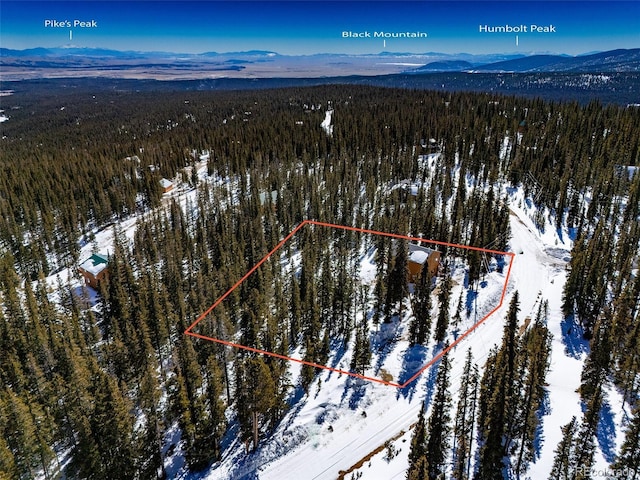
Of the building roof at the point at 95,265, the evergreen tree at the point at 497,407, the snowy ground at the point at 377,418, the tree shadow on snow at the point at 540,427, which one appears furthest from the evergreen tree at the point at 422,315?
the building roof at the point at 95,265

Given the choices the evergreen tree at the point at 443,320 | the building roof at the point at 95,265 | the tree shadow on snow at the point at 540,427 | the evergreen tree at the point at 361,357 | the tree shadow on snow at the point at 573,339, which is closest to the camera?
the tree shadow on snow at the point at 540,427

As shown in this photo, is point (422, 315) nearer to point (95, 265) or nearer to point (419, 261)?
point (419, 261)

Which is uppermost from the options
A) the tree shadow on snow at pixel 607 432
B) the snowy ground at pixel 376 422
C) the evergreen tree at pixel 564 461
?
the evergreen tree at pixel 564 461

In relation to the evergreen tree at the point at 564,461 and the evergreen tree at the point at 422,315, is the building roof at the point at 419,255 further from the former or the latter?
the evergreen tree at the point at 564,461

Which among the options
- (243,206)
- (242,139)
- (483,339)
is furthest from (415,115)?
(483,339)

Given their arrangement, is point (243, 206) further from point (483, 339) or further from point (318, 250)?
point (483, 339)

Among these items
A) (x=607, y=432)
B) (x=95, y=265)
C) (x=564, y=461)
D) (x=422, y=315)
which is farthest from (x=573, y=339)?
(x=95, y=265)
